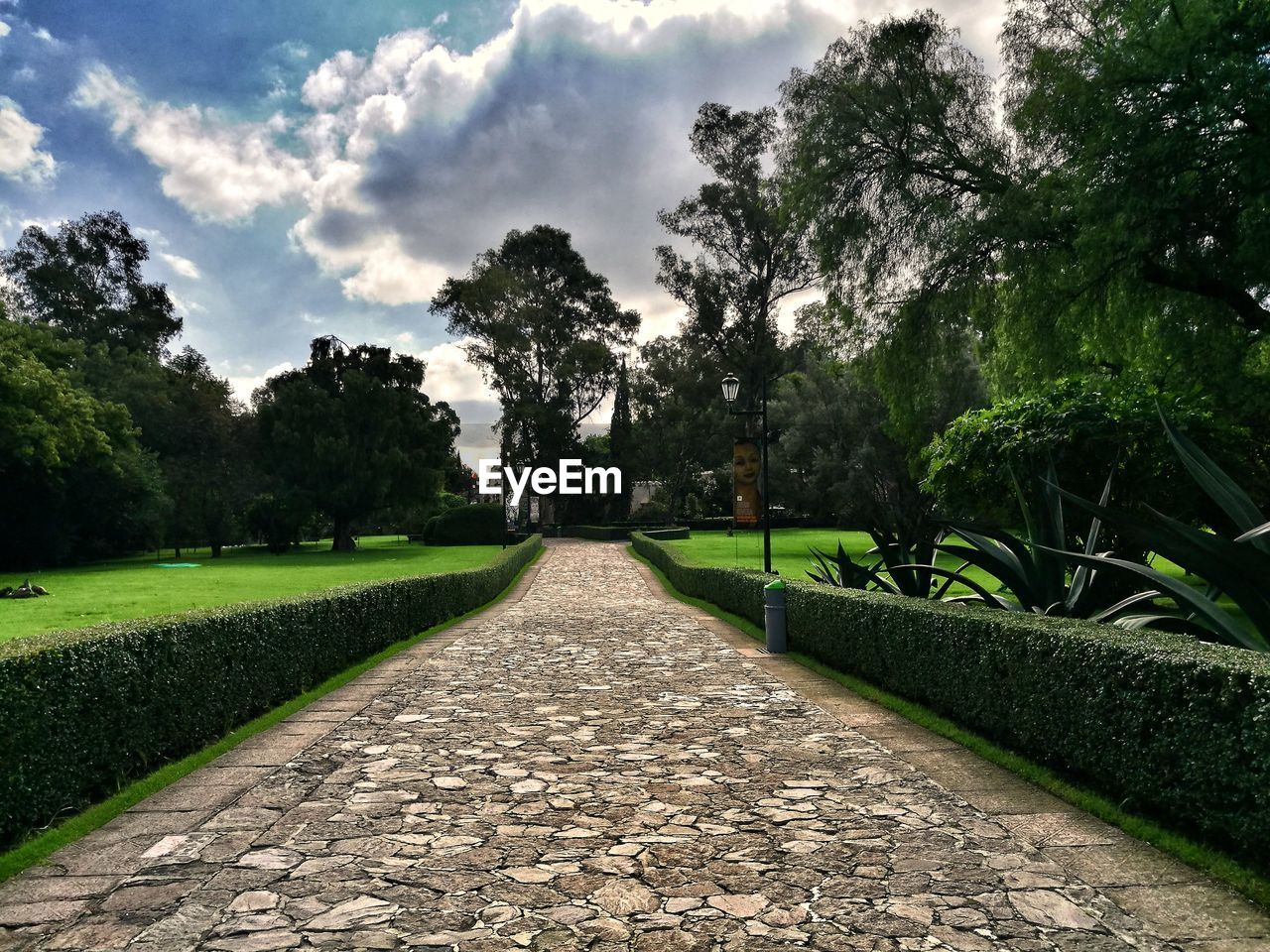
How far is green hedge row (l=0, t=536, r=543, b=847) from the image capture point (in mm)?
4648

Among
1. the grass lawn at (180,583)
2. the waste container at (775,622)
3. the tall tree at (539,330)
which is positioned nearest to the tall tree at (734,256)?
the tall tree at (539,330)

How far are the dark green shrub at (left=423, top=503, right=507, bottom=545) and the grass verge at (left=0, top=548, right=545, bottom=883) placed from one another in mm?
38656

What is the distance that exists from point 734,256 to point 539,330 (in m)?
14.0

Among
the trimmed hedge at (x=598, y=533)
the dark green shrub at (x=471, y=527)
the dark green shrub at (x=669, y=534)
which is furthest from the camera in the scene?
the trimmed hedge at (x=598, y=533)

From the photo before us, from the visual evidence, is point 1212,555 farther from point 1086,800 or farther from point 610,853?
point 610,853

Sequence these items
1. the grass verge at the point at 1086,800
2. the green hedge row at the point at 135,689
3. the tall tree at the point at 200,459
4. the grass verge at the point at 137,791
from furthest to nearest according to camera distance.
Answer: the tall tree at the point at 200,459 < the green hedge row at the point at 135,689 < the grass verge at the point at 137,791 < the grass verge at the point at 1086,800

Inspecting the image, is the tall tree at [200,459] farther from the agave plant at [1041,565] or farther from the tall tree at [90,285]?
the agave plant at [1041,565]

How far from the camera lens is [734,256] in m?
45.3

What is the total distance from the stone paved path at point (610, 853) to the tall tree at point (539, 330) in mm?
45409

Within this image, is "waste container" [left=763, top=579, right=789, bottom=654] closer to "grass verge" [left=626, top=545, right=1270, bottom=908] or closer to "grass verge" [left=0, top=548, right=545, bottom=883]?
"grass verge" [left=626, top=545, right=1270, bottom=908]

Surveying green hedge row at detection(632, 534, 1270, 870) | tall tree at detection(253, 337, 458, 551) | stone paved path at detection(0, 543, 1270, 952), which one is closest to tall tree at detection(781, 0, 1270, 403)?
green hedge row at detection(632, 534, 1270, 870)

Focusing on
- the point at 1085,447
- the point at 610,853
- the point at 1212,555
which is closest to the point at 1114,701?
the point at 1212,555

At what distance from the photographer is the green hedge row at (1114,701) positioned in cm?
393

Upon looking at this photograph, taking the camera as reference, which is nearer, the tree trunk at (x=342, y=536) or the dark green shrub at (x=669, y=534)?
the dark green shrub at (x=669, y=534)
